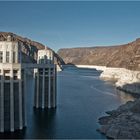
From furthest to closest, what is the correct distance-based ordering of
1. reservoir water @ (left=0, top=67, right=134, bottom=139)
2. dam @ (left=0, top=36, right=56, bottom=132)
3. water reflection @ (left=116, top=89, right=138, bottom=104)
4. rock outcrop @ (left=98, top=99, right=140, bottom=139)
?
water reflection @ (left=116, top=89, right=138, bottom=104) < dam @ (left=0, top=36, right=56, bottom=132) < reservoir water @ (left=0, top=67, right=134, bottom=139) < rock outcrop @ (left=98, top=99, right=140, bottom=139)

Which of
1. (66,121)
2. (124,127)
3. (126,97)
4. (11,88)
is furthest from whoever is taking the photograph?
(126,97)

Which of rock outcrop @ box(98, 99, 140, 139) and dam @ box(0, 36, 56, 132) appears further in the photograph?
dam @ box(0, 36, 56, 132)

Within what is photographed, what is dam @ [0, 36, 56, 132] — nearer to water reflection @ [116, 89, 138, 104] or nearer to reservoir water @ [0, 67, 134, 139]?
reservoir water @ [0, 67, 134, 139]

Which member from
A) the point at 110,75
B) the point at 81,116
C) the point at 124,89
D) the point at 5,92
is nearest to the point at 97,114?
the point at 81,116

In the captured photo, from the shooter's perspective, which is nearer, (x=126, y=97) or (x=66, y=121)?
(x=66, y=121)

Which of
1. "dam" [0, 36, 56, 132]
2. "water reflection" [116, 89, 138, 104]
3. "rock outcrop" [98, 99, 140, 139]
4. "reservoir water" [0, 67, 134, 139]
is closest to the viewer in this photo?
"rock outcrop" [98, 99, 140, 139]

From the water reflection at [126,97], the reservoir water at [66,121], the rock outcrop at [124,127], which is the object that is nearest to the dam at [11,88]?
the reservoir water at [66,121]

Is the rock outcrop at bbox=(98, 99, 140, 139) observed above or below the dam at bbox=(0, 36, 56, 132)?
below

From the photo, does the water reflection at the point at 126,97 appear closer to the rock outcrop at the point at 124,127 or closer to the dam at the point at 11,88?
the rock outcrop at the point at 124,127

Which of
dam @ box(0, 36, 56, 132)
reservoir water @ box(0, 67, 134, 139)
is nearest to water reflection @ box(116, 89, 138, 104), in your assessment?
reservoir water @ box(0, 67, 134, 139)

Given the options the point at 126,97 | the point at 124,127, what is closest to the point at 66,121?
the point at 124,127

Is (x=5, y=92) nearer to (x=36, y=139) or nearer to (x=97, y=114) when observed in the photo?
(x=36, y=139)

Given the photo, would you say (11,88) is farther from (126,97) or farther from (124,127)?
(126,97)
